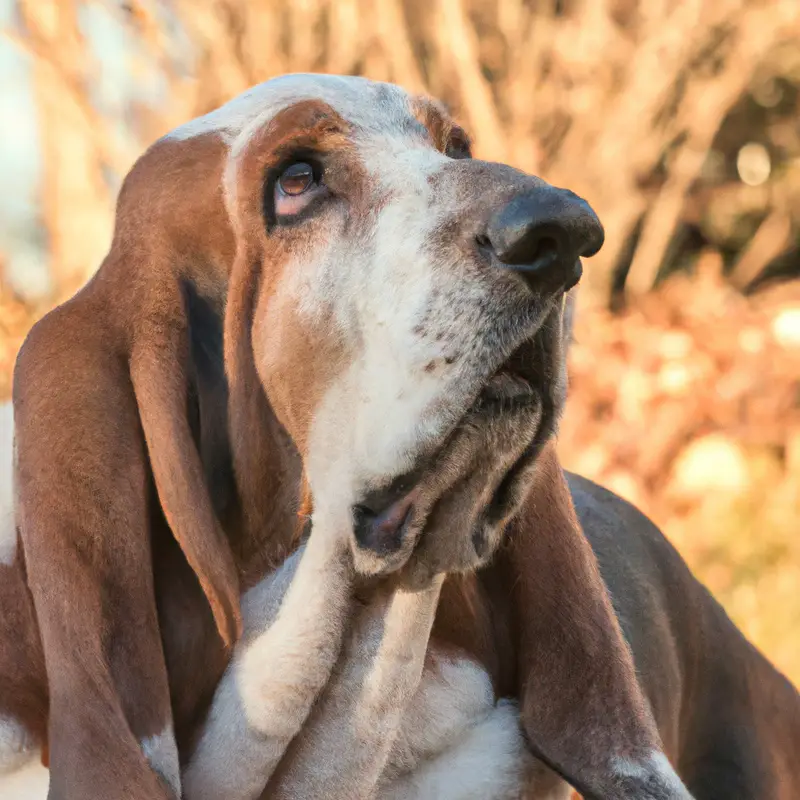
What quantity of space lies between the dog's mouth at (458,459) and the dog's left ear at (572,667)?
0.21 meters

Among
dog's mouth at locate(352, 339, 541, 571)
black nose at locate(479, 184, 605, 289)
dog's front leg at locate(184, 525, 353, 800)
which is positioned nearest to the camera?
black nose at locate(479, 184, 605, 289)

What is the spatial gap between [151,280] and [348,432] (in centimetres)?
52

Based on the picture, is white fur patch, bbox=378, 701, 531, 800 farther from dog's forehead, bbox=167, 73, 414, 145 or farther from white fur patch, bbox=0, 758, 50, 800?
dog's forehead, bbox=167, 73, 414, 145

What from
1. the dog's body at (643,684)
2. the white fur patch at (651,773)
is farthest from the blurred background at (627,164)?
the white fur patch at (651,773)

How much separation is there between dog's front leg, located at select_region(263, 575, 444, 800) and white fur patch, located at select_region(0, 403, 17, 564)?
639 mm

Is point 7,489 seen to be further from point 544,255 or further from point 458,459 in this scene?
point 544,255

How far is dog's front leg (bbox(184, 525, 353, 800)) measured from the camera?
227cm

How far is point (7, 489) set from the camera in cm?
253

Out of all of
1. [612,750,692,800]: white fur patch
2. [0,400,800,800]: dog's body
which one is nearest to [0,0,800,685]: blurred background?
[0,400,800,800]: dog's body

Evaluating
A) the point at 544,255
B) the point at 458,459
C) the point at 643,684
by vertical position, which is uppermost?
the point at 544,255

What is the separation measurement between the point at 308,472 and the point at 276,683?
1.25 feet

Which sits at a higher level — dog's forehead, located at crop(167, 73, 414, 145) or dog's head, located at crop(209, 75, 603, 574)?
dog's forehead, located at crop(167, 73, 414, 145)

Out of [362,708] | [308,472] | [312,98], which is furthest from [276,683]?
[312,98]

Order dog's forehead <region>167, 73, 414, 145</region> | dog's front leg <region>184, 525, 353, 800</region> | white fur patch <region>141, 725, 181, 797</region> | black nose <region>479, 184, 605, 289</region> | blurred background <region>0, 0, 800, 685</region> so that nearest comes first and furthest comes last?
black nose <region>479, 184, 605, 289</region>, white fur patch <region>141, 725, 181, 797</region>, dog's front leg <region>184, 525, 353, 800</region>, dog's forehead <region>167, 73, 414, 145</region>, blurred background <region>0, 0, 800, 685</region>
